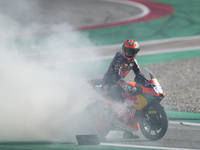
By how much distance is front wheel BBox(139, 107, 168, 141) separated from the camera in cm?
582

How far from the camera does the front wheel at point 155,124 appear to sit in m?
5.82

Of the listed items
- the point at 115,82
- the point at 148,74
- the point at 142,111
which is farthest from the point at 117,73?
the point at 142,111

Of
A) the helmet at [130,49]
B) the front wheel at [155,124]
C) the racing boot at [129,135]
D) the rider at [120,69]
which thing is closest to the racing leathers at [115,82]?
the rider at [120,69]

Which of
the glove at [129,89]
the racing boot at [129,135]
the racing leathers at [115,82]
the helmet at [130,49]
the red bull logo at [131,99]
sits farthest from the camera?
the racing boot at [129,135]

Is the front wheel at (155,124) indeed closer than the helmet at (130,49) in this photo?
Yes

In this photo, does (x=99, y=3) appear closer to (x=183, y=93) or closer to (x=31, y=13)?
(x=31, y=13)

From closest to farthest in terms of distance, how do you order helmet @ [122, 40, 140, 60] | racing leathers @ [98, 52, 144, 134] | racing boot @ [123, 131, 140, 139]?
helmet @ [122, 40, 140, 60]
racing leathers @ [98, 52, 144, 134]
racing boot @ [123, 131, 140, 139]

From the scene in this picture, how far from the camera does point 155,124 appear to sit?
5.95 metres

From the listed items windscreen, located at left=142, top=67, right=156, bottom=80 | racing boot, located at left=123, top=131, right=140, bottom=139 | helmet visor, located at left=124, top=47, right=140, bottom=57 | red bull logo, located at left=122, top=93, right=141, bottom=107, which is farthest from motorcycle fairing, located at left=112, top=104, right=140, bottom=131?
helmet visor, located at left=124, top=47, right=140, bottom=57

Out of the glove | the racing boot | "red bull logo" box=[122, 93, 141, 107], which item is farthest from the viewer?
the racing boot

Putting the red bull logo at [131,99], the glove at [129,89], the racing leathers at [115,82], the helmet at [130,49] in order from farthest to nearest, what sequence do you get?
the racing leathers at [115,82], the helmet at [130,49], the red bull logo at [131,99], the glove at [129,89]

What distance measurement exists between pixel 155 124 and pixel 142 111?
1.22 feet

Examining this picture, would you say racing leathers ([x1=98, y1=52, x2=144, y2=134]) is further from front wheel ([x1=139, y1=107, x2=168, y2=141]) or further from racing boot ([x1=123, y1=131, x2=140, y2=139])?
front wheel ([x1=139, y1=107, x2=168, y2=141])

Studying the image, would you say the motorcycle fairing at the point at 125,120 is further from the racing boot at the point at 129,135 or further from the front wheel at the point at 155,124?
the racing boot at the point at 129,135
